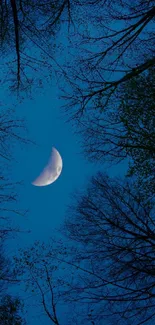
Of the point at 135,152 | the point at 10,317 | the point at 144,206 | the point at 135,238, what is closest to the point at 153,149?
the point at 135,152

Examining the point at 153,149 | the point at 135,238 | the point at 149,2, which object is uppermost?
the point at 149,2

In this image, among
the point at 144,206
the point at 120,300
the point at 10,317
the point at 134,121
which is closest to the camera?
the point at 120,300

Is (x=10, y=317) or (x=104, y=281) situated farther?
(x=10, y=317)

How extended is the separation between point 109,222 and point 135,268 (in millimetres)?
1675

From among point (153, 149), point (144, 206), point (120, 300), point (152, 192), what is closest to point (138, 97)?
point (153, 149)

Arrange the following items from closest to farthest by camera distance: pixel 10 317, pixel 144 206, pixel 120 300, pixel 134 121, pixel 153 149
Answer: pixel 120 300 < pixel 153 149 < pixel 134 121 < pixel 144 206 < pixel 10 317

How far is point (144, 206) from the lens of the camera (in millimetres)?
7965

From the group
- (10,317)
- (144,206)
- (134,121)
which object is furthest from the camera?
(10,317)

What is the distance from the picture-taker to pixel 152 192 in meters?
7.29

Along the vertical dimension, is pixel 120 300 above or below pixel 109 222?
below

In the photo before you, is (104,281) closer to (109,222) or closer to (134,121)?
(109,222)

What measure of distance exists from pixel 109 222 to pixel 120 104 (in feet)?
11.4

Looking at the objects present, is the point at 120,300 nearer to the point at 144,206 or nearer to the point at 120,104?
the point at 144,206

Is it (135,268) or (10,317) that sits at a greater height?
(10,317)
